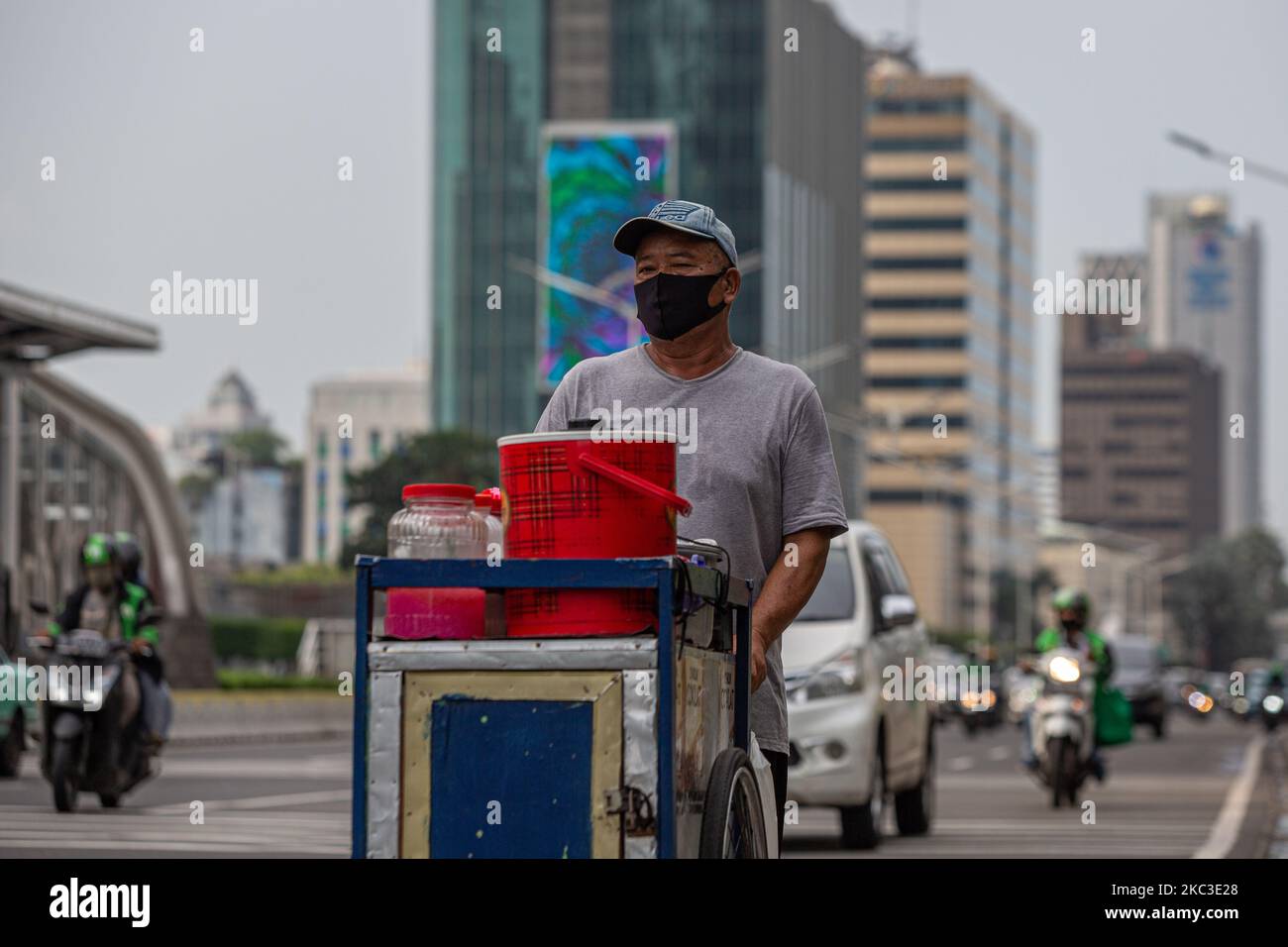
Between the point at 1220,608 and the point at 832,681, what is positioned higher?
the point at 832,681

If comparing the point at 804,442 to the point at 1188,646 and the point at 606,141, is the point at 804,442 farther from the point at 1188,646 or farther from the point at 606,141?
the point at 1188,646

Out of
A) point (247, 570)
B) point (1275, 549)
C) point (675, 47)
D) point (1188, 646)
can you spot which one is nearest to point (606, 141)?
point (675, 47)

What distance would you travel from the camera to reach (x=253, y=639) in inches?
3733

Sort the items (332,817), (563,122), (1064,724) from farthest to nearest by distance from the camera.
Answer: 1. (563,122)
2. (1064,724)
3. (332,817)

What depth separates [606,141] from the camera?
110 m

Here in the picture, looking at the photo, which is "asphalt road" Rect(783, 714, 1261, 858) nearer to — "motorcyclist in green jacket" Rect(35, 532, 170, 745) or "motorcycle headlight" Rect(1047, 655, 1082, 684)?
"motorcycle headlight" Rect(1047, 655, 1082, 684)

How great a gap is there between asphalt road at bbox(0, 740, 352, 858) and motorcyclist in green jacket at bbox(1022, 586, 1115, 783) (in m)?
5.79

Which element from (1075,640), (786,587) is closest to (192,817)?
(1075,640)

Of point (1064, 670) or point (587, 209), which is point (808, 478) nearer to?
point (1064, 670)

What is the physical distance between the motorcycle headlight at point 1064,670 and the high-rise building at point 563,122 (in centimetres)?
9995

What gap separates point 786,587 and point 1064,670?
1459cm

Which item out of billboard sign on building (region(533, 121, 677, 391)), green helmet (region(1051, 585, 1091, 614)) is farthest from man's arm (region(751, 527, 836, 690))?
billboard sign on building (region(533, 121, 677, 391))

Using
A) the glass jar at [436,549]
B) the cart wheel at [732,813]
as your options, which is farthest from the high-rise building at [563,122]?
the glass jar at [436,549]

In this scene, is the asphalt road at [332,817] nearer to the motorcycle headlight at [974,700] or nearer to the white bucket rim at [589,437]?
the white bucket rim at [589,437]
